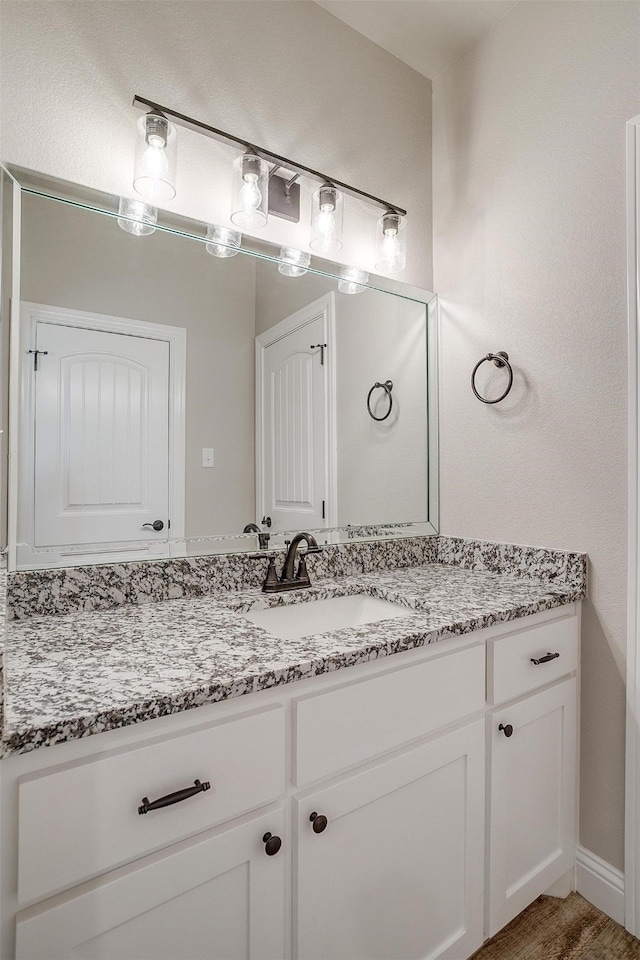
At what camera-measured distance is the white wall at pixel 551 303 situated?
4.72 ft

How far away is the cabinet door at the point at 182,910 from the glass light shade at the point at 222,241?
137cm

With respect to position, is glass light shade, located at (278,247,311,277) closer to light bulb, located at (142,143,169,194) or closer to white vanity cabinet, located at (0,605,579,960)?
light bulb, located at (142,143,169,194)

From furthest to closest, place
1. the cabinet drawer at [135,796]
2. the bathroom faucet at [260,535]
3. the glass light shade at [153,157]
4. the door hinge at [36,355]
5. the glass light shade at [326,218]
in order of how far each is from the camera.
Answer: the glass light shade at [326,218] < the bathroom faucet at [260,535] < the glass light shade at [153,157] < the door hinge at [36,355] < the cabinet drawer at [135,796]

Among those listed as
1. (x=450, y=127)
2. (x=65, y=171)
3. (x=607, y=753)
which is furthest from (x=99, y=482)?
(x=450, y=127)

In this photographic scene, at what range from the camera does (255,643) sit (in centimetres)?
103

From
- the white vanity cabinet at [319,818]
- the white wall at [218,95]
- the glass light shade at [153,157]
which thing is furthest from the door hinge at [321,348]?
the white vanity cabinet at [319,818]

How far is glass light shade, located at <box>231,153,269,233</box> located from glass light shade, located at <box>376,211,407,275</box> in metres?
0.47

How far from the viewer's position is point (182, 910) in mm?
807

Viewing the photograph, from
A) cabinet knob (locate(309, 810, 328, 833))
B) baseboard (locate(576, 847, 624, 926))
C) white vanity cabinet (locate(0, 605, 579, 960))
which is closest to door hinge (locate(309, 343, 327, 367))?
white vanity cabinet (locate(0, 605, 579, 960))

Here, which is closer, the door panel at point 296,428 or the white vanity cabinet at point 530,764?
the white vanity cabinet at point 530,764

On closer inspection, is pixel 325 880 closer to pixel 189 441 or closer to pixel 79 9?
pixel 189 441

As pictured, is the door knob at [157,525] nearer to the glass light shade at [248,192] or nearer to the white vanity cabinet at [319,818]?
the white vanity cabinet at [319,818]

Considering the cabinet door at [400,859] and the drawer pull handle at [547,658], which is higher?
the drawer pull handle at [547,658]

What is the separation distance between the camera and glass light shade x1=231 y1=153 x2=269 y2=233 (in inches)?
58.1
